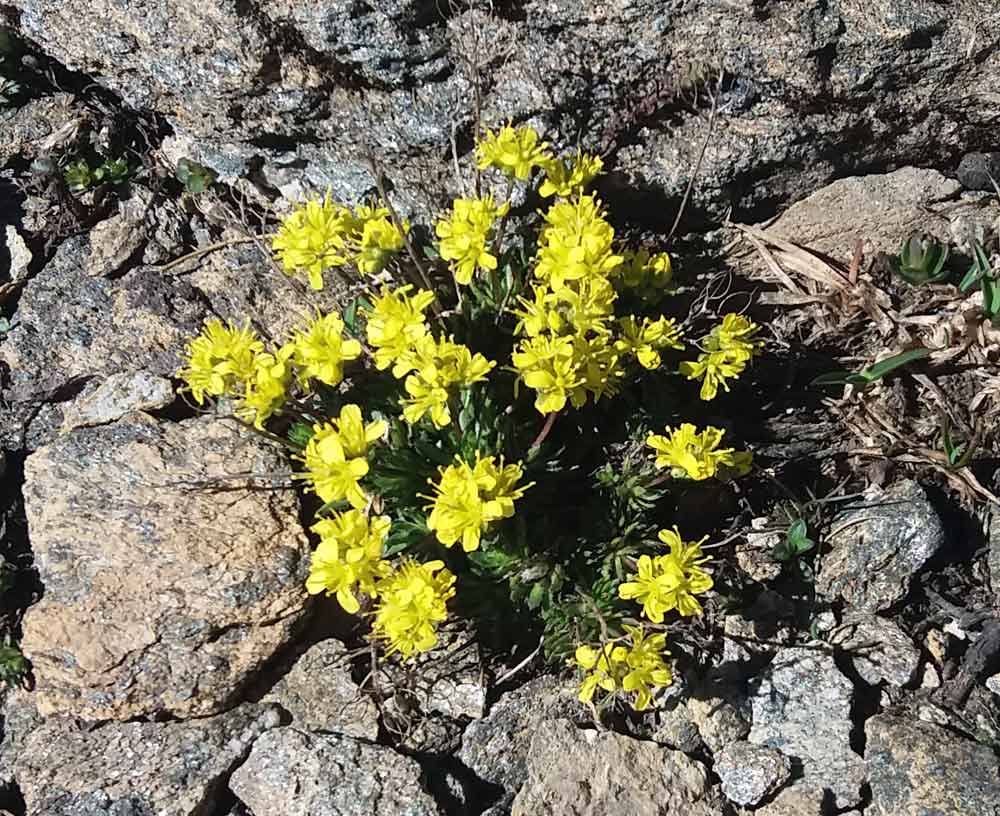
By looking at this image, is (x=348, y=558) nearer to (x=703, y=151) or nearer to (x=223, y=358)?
(x=223, y=358)

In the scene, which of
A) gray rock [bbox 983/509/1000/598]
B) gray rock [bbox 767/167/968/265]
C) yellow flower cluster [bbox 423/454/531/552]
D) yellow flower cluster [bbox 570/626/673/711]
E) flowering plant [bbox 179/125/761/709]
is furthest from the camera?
gray rock [bbox 767/167/968/265]

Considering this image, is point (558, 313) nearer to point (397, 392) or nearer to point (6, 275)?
point (397, 392)

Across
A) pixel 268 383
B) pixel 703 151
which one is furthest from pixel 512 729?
pixel 703 151

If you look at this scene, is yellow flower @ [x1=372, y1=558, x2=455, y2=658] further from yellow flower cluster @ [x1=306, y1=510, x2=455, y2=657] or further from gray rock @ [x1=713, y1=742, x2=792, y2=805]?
gray rock @ [x1=713, y1=742, x2=792, y2=805]

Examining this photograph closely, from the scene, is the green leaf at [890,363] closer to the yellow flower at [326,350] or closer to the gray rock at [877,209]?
the gray rock at [877,209]

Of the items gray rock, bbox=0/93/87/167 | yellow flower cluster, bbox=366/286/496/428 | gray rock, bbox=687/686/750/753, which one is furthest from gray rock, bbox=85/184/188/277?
gray rock, bbox=687/686/750/753

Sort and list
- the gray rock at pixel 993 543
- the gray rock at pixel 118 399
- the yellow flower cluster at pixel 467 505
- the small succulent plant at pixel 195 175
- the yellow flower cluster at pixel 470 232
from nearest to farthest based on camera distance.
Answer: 1. the yellow flower cluster at pixel 467 505
2. the yellow flower cluster at pixel 470 232
3. the gray rock at pixel 993 543
4. the gray rock at pixel 118 399
5. the small succulent plant at pixel 195 175

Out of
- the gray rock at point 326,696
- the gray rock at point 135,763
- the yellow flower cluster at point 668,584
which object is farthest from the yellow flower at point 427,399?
the gray rock at point 135,763
